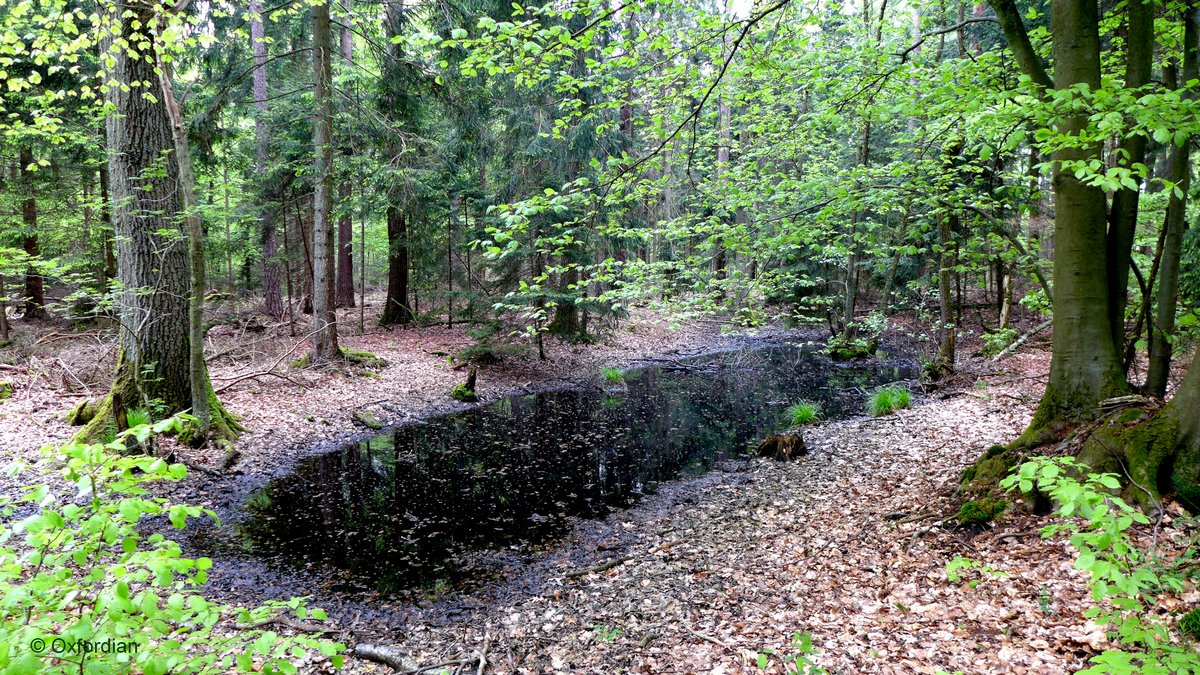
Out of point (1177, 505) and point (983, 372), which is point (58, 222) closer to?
point (1177, 505)

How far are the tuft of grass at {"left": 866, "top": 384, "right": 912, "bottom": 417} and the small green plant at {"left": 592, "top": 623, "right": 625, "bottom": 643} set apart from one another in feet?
27.2

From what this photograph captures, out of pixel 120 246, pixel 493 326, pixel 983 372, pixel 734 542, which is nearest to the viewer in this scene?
pixel 734 542

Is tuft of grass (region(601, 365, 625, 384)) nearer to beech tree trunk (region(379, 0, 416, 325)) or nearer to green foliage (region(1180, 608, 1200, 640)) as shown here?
beech tree trunk (region(379, 0, 416, 325))

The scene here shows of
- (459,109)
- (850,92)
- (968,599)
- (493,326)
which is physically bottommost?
(968,599)

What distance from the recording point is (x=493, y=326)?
15172mm

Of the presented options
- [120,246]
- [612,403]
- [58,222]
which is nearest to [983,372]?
[612,403]

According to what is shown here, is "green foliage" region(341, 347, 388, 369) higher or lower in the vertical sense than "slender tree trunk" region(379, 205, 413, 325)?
lower

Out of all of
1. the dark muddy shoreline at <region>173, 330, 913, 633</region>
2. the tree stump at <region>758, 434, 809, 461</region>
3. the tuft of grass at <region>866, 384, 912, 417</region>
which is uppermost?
the tuft of grass at <region>866, 384, 912, 417</region>

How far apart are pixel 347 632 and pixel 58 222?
59.2ft

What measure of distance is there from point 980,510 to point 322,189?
13598 mm

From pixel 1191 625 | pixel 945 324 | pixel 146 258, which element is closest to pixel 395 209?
pixel 146 258

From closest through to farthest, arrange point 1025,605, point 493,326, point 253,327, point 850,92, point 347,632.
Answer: point 1025,605 → point 347,632 → point 850,92 → point 493,326 → point 253,327

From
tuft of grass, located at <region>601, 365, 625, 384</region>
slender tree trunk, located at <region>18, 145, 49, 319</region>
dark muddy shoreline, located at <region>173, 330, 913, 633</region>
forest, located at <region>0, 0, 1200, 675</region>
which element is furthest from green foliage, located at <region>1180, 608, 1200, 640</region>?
slender tree trunk, located at <region>18, 145, 49, 319</region>

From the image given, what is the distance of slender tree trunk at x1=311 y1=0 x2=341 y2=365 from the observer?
1274cm
